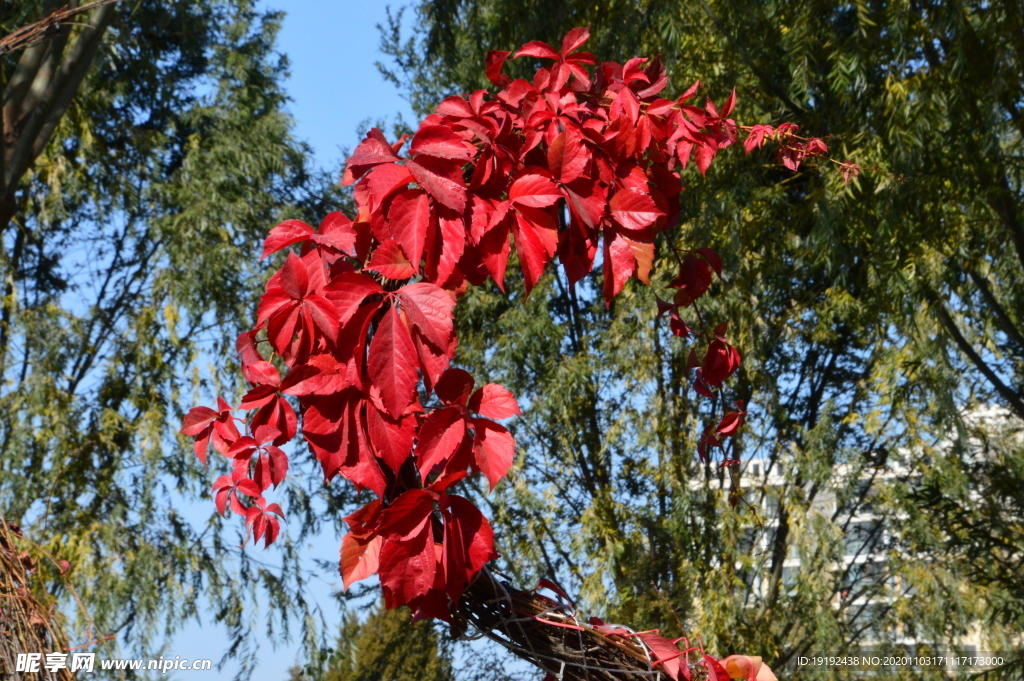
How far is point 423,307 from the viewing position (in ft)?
2.14

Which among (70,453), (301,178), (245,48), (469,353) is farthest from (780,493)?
(245,48)

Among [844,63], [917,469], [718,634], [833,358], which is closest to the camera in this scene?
[844,63]

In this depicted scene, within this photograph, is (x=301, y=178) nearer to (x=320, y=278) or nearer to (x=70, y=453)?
(x=70, y=453)

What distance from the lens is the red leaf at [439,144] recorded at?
698mm

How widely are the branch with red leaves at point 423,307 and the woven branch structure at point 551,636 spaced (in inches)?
0.8

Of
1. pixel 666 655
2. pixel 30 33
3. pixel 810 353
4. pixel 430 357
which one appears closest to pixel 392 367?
pixel 430 357

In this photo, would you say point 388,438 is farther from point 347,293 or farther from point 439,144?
point 439,144

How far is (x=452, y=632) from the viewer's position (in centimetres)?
78

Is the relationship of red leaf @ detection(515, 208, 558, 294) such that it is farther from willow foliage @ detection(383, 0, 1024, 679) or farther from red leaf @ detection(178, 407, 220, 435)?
willow foliage @ detection(383, 0, 1024, 679)

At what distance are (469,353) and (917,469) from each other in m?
2.30

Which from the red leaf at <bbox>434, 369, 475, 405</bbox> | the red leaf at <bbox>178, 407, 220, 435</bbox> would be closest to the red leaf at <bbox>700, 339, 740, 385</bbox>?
the red leaf at <bbox>434, 369, 475, 405</bbox>

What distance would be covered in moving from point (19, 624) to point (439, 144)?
961 millimetres

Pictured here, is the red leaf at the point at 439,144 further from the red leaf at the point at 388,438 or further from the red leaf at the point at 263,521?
the red leaf at the point at 263,521

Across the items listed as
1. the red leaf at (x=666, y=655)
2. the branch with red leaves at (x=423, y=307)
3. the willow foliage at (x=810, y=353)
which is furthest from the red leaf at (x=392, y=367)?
the willow foliage at (x=810, y=353)
